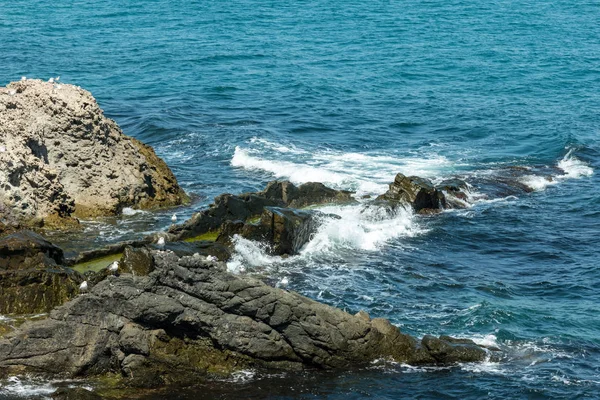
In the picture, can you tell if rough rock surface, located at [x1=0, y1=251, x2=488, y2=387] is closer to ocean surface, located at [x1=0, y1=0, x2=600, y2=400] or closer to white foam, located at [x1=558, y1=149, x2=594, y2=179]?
ocean surface, located at [x1=0, y1=0, x2=600, y2=400]

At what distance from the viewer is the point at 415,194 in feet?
128

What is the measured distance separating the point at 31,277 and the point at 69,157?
1072 cm

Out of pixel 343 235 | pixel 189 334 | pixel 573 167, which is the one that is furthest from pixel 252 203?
pixel 573 167

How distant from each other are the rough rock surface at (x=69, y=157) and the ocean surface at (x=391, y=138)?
125cm

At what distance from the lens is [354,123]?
54969 millimetres

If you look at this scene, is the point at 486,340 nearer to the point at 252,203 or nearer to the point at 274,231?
the point at 274,231

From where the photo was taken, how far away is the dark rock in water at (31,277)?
25.8m

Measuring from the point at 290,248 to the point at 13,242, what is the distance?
9878 millimetres

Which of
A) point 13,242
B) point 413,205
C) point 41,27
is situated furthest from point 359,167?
point 41,27

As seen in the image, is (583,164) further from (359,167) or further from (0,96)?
(0,96)

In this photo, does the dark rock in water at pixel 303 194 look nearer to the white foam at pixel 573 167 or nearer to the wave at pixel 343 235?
the wave at pixel 343 235

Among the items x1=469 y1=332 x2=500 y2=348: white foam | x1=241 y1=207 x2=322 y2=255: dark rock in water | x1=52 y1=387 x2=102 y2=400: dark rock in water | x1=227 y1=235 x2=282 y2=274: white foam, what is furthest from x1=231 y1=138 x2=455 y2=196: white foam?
x1=52 y1=387 x2=102 y2=400: dark rock in water

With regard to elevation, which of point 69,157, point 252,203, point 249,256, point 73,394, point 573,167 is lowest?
point 73,394

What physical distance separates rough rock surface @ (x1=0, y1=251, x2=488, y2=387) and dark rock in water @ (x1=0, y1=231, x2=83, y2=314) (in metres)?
2.19
